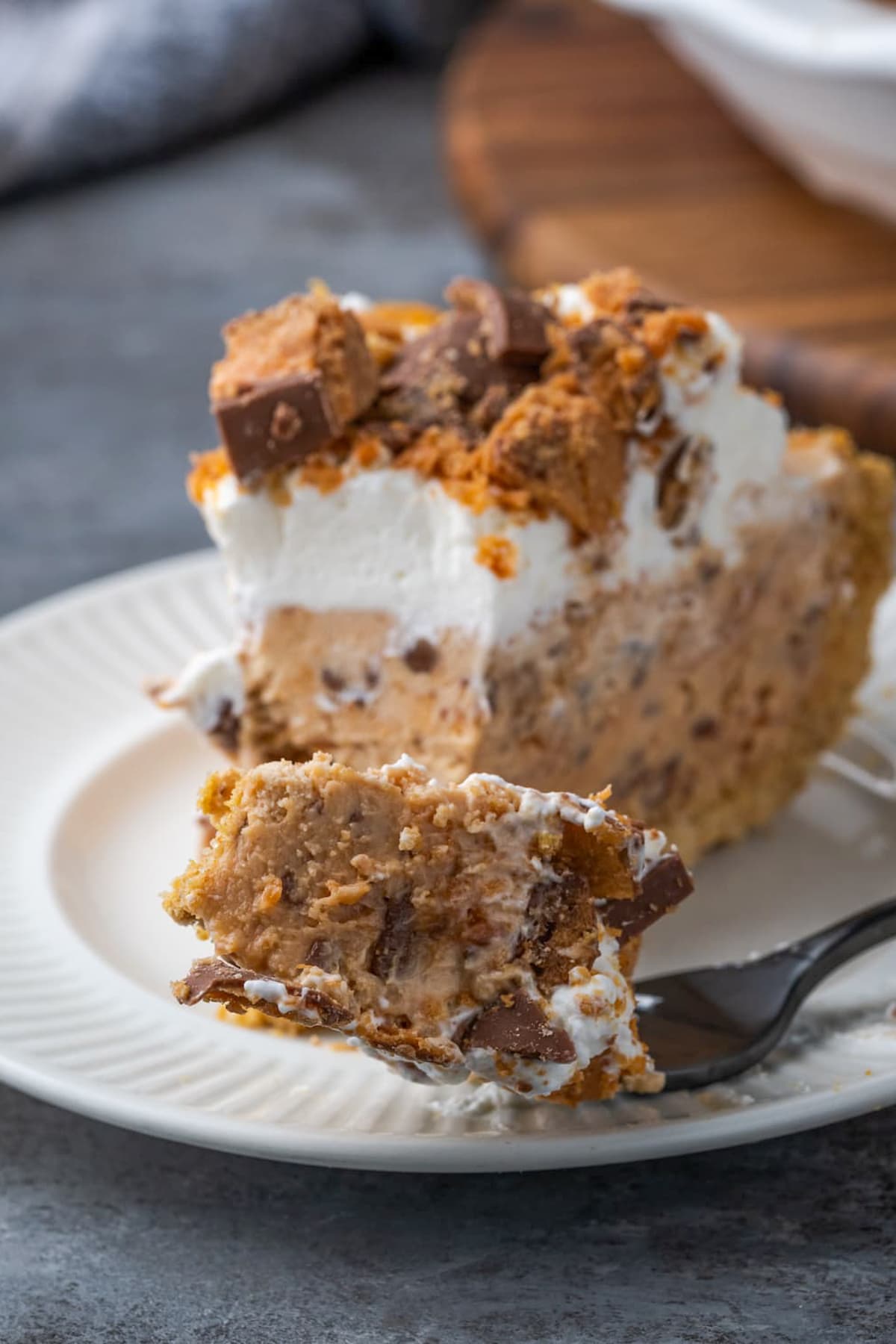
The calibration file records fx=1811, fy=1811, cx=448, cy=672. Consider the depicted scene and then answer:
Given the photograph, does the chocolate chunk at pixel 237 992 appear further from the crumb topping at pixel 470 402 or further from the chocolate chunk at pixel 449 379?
the chocolate chunk at pixel 449 379

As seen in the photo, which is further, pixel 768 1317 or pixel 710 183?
pixel 710 183

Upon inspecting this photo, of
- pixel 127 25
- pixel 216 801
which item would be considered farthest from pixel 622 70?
pixel 216 801

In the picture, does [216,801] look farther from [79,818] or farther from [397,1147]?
[79,818]

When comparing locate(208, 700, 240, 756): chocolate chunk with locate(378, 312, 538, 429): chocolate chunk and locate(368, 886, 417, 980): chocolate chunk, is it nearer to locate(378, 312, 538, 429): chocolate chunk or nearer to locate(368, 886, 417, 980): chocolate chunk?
locate(378, 312, 538, 429): chocolate chunk

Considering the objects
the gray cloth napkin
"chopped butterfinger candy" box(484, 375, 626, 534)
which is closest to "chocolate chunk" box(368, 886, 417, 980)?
"chopped butterfinger candy" box(484, 375, 626, 534)

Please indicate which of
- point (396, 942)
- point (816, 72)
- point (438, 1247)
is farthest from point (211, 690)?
point (816, 72)

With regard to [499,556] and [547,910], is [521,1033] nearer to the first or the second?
[547,910]
